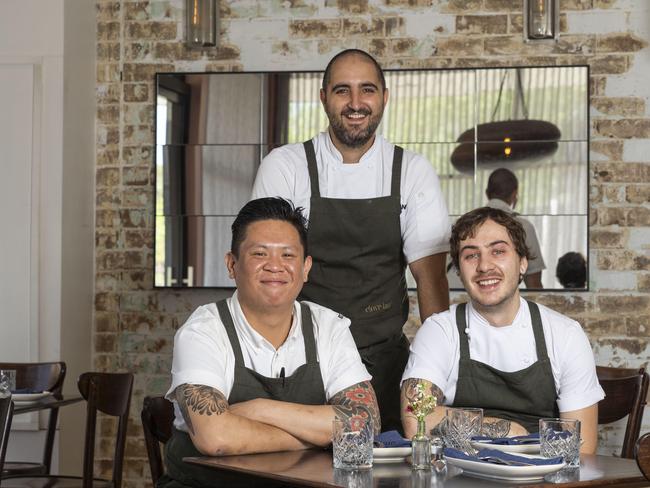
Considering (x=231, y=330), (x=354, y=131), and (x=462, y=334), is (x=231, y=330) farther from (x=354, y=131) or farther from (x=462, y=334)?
(x=354, y=131)

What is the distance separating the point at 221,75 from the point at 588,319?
80.9 inches

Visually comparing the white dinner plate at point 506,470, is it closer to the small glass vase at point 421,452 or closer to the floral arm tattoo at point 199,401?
the small glass vase at point 421,452

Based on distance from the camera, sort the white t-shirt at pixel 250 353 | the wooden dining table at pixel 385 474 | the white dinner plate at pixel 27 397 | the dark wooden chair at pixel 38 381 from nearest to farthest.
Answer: the wooden dining table at pixel 385 474 < the white t-shirt at pixel 250 353 < the white dinner plate at pixel 27 397 < the dark wooden chair at pixel 38 381

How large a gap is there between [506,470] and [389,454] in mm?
321

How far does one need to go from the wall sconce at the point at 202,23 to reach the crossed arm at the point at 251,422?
3013 mm

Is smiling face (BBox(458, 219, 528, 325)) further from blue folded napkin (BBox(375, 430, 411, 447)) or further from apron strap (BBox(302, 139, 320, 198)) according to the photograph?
blue folded napkin (BBox(375, 430, 411, 447))

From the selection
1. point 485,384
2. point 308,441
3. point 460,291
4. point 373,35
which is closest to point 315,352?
point 308,441

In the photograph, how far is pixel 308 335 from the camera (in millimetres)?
2705

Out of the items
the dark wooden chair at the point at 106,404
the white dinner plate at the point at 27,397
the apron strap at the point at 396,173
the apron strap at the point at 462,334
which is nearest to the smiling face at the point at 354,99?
the apron strap at the point at 396,173

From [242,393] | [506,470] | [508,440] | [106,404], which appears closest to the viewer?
[506,470]

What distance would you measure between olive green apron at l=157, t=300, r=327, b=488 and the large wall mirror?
8.18 ft

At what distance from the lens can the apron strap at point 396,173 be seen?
3170mm

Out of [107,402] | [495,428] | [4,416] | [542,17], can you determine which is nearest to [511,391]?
[495,428]

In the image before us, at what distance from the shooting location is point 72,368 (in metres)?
5.16
